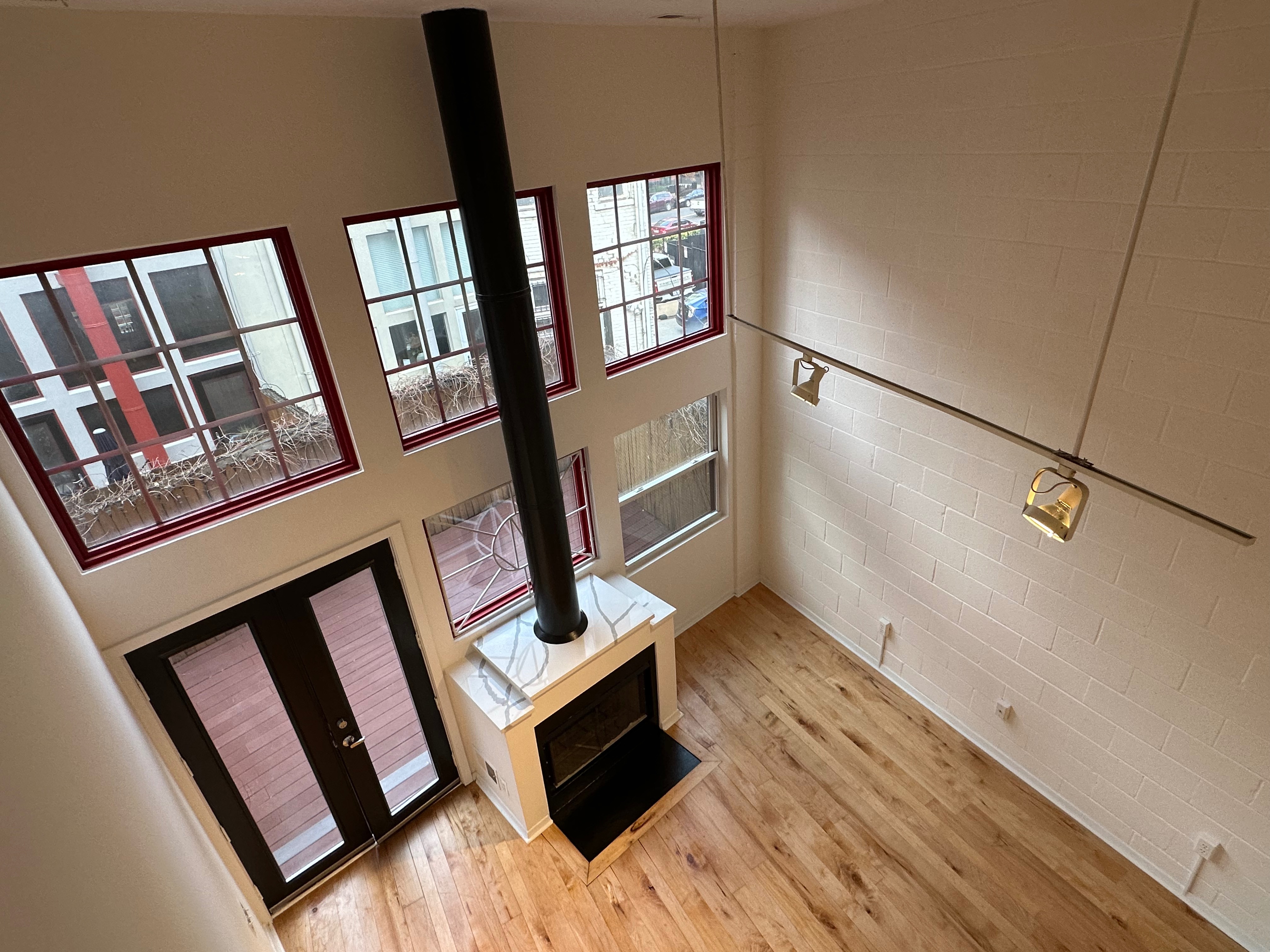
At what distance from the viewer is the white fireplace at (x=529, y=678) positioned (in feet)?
12.1

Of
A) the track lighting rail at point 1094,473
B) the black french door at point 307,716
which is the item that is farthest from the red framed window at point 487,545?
the track lighting rail at point 1094,473

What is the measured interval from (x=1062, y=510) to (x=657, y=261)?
2.71 m

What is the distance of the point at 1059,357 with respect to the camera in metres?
3.19

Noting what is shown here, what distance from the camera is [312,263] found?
2.86 meters

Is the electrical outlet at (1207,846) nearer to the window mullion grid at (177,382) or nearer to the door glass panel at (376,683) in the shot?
the door glass panel at (376,683)

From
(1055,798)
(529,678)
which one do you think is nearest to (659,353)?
(529,678)

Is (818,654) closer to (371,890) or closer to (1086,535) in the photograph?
(1086,535)

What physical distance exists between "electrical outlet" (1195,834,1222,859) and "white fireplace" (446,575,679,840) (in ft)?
9.14

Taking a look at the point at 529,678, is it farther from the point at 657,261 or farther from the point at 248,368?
the point at 657,261

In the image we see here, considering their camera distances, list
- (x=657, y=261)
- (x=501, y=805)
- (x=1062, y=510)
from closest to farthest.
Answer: (x=1062, y=510)
(x=501, y=805)
(x=657, y=261)

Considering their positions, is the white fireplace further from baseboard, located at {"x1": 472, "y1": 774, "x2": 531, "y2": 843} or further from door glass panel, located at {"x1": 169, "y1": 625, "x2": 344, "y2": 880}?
door glass panel, located at {"x1": 169, "y1": 625, "x2": 344, "y2": 880}

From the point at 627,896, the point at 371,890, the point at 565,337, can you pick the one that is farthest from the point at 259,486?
the point at 627,896

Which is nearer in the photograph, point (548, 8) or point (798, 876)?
point (548, 8)

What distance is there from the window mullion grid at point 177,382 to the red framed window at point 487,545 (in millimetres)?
988
